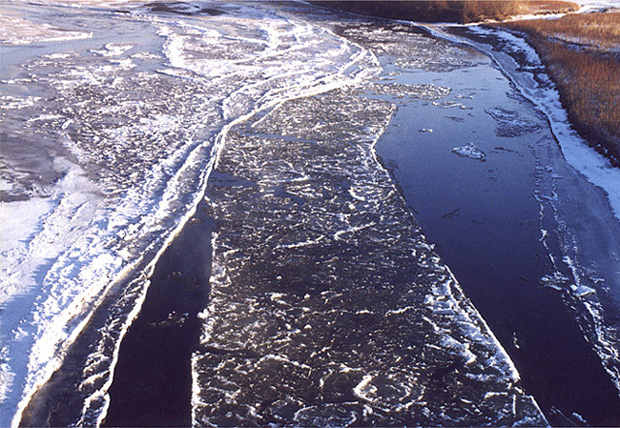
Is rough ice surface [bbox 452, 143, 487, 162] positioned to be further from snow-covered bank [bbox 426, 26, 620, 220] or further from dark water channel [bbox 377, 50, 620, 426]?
snow-covered bank [bbox 426, 26, 620, 220]

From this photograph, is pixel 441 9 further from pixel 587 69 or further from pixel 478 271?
pixel 478 271

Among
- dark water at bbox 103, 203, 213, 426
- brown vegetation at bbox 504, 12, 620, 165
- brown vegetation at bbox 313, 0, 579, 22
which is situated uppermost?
brown vegetation at bbox 313, 0, 579, 22

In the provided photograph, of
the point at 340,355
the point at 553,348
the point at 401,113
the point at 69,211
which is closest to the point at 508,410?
the point at 553,348

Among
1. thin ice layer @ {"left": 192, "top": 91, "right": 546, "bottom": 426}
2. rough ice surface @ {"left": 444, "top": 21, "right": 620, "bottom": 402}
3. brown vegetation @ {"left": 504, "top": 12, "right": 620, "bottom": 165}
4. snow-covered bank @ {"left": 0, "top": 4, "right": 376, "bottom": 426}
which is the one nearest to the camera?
thin ice layer @ {"left": 192, "top": 91, "right": 546, "bottom": 426}

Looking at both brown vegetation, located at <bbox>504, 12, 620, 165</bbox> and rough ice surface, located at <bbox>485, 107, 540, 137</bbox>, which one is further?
rough ice surface, located at <bbox>485, 107, 540, 137</bbox>

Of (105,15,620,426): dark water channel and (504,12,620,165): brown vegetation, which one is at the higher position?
(504,12,620,165): brown vegetation

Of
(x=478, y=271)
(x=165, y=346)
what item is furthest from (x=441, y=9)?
(x=165, y=346)

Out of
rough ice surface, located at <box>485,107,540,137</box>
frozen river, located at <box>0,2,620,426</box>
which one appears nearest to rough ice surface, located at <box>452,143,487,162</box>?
frozen river, located at <box>0,2,620,426</box>
